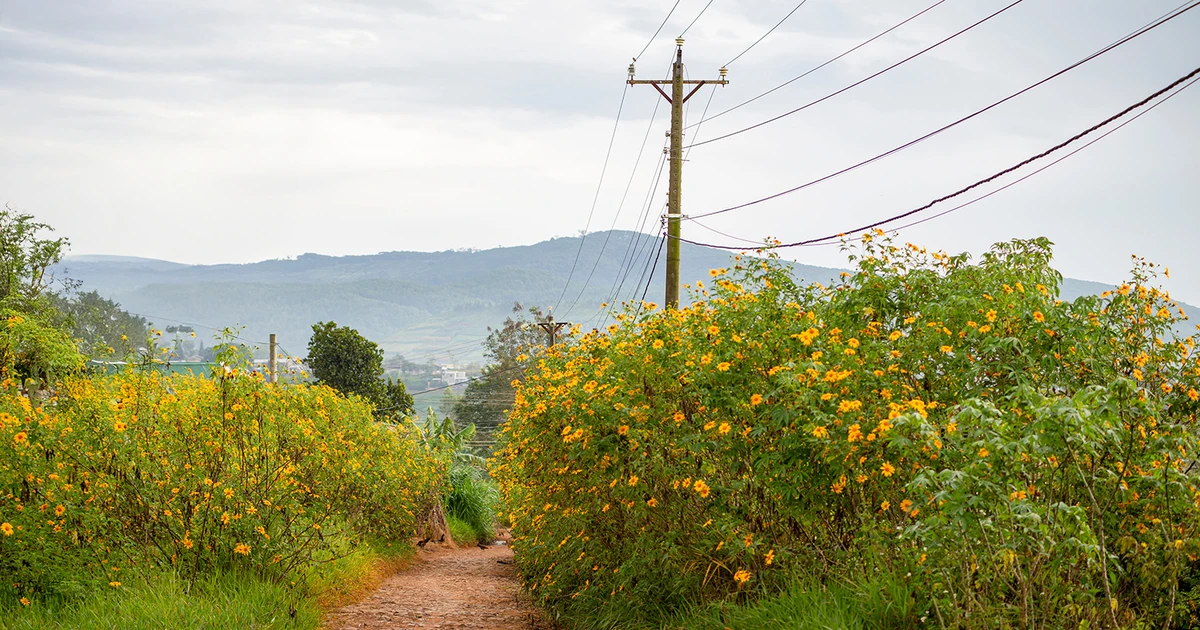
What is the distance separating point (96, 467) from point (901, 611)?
230 inches

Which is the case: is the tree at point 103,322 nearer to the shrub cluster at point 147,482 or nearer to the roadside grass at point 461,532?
the roadside grass at point 461,532

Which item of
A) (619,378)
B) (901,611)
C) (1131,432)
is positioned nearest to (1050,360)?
(1131,432)

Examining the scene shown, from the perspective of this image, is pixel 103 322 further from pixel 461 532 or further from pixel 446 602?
pixel 446 602

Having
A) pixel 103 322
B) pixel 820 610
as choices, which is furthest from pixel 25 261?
pixel 103 322

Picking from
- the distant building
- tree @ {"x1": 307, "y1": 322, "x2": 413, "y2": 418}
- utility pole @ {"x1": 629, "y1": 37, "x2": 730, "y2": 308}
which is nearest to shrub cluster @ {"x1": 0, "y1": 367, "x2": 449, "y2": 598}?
utility pole @ {"x1": 629, "y1": 37, "x2": 730, "y2": 308}

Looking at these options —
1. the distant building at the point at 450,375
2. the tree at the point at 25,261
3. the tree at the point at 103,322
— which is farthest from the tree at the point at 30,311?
the distant building at the point at 450,375

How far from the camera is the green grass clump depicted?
2425cm

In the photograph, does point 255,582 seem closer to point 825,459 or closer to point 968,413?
point 825,459

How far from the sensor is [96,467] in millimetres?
7566

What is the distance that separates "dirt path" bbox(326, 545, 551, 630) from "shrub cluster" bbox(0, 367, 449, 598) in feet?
4.57

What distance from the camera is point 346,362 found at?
3509cm

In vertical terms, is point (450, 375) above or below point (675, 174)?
below

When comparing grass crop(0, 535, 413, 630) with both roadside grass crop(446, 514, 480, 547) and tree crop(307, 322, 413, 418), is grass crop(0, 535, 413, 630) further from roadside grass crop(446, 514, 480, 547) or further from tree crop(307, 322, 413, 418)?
tree crop(307, 322, 413, 418)

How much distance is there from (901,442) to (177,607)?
212 inches
